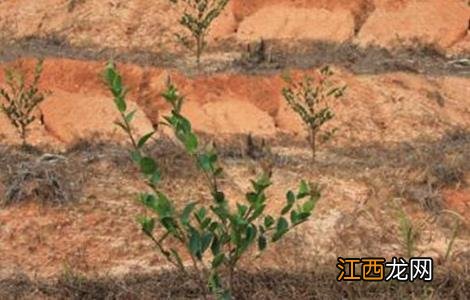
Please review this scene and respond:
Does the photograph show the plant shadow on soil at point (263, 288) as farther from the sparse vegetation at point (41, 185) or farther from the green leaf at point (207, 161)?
the sparse vegetation at point (41, 185)

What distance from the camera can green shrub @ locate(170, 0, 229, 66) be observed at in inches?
515

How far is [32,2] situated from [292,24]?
17.6 feet

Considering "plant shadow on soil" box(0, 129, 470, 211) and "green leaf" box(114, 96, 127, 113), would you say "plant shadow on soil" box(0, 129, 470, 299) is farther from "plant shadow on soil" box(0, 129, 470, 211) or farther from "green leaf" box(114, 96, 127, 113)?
"green leaf" box(114, 96, 127, 113)

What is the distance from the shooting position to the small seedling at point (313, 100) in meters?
10.1

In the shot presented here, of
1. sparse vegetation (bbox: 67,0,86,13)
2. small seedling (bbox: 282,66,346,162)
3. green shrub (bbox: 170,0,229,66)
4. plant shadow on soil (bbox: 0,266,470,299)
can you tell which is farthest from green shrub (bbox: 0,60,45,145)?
plant shadow on soil (bbox: 0,266,470,299)

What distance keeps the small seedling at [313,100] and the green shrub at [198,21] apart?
1.73 metres

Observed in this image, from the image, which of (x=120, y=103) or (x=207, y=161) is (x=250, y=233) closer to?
(x=207, y=161)

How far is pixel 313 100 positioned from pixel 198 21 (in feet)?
11.7

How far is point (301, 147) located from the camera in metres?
11.8

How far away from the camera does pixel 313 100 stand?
1080cm

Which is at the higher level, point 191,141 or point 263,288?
point 191,141

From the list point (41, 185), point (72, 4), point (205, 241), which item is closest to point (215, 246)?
point (205, 241)

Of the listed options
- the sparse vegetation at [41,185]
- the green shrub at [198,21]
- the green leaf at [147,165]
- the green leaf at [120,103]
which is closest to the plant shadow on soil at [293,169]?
the sparse vegetation at [41,185]

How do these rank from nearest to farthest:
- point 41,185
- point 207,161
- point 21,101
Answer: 1. point 207,161
2. point 41,185
3. point 21,101
